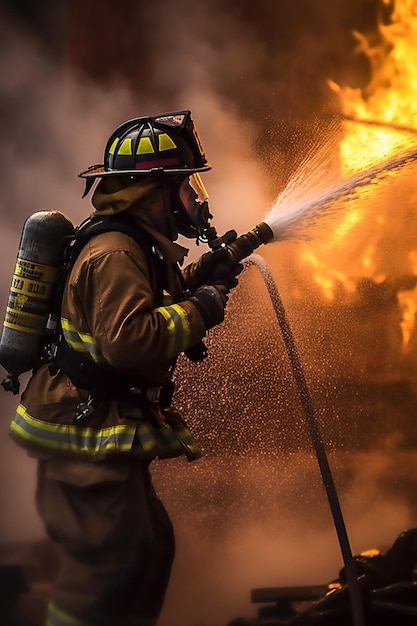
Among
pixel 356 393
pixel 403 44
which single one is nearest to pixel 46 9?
pixel 403 44

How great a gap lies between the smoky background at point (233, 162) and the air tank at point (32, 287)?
1.27 m

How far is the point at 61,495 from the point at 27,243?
858 millimetres

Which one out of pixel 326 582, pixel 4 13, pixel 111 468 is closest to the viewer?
pixel 111 468

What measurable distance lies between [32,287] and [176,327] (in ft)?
1.83

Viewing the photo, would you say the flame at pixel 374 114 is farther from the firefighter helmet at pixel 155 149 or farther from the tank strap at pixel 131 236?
the tank strap at pixel 131 236

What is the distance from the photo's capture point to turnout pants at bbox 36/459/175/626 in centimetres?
304

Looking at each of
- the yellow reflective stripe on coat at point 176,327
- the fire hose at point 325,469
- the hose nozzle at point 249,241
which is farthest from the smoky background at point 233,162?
the yellow reflective stripe on coat at point 176,327

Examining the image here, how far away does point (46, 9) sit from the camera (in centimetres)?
445

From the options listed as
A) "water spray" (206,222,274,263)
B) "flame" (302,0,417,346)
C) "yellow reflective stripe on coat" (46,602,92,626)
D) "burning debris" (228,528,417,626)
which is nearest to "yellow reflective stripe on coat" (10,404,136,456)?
"yellow reflective stripe on coat" (46,602,92,626)

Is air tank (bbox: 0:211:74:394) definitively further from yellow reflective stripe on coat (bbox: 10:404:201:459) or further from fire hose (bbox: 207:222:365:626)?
fire hose (bbox: 207:222:365:626)

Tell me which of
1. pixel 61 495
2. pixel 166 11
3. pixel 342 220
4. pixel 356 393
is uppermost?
pixel 166 11

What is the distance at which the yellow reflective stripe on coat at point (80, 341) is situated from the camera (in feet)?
9.59

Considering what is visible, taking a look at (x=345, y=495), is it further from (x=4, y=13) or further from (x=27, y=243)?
(x=4, y=13)

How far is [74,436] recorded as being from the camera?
300cm
